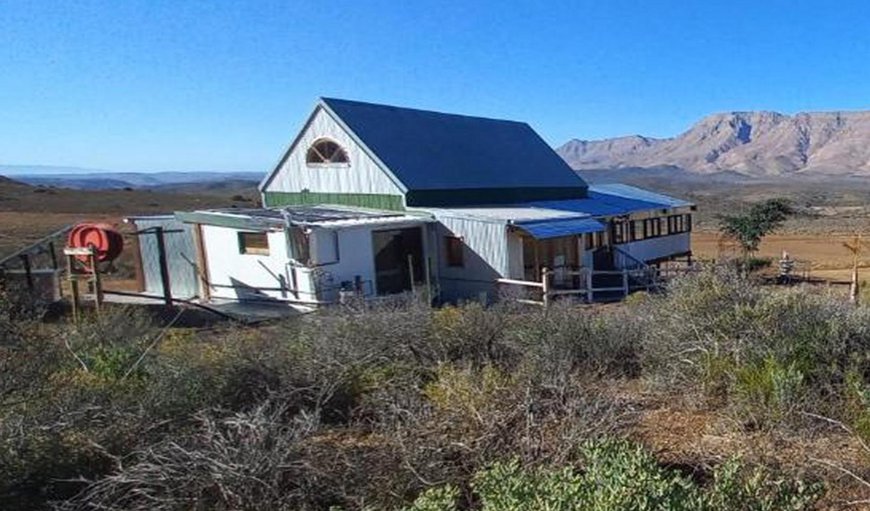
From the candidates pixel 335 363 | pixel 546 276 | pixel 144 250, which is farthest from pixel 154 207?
pixel 335 363

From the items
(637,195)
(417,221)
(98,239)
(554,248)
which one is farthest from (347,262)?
(637,195)

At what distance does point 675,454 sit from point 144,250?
16971 mm

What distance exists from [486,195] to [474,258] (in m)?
3.75

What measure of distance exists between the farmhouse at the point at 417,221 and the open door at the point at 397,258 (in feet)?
0.12

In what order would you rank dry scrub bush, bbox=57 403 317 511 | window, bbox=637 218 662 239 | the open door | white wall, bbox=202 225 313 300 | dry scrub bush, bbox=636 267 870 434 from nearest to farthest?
1. dry scrub bush, bbox=57 403 317 511
2. dry scrub bush, bbox=636 267 870 434
3. white wall, bbox=202 225 313 300
4. the open door
5. window, bbox=637 218 662 239

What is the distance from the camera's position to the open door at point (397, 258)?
17.4 m

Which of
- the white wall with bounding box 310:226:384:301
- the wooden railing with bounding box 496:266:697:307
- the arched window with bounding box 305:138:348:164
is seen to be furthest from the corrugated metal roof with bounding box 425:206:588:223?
the arched window with bounding box 305:138:348:164

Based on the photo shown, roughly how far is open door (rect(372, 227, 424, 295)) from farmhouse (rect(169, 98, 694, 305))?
0.12ft

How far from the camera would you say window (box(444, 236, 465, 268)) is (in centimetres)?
1778

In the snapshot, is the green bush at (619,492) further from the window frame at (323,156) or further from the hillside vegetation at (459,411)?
the window frame at (323,156)

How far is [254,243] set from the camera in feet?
55.2

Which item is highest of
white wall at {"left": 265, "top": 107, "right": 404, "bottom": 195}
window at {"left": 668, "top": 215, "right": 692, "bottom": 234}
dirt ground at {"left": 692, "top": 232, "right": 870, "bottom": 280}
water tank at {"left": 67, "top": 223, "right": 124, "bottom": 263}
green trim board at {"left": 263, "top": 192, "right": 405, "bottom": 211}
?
white wall at {"left": 265, "top": 107, "right": 404, "bottom": 195}

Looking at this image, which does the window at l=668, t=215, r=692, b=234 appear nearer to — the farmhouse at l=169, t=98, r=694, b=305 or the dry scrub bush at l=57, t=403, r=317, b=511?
the farmhouse at l=169, t=98, r=694, b=305

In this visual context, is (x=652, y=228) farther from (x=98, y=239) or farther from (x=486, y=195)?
(x=98, y=239)
